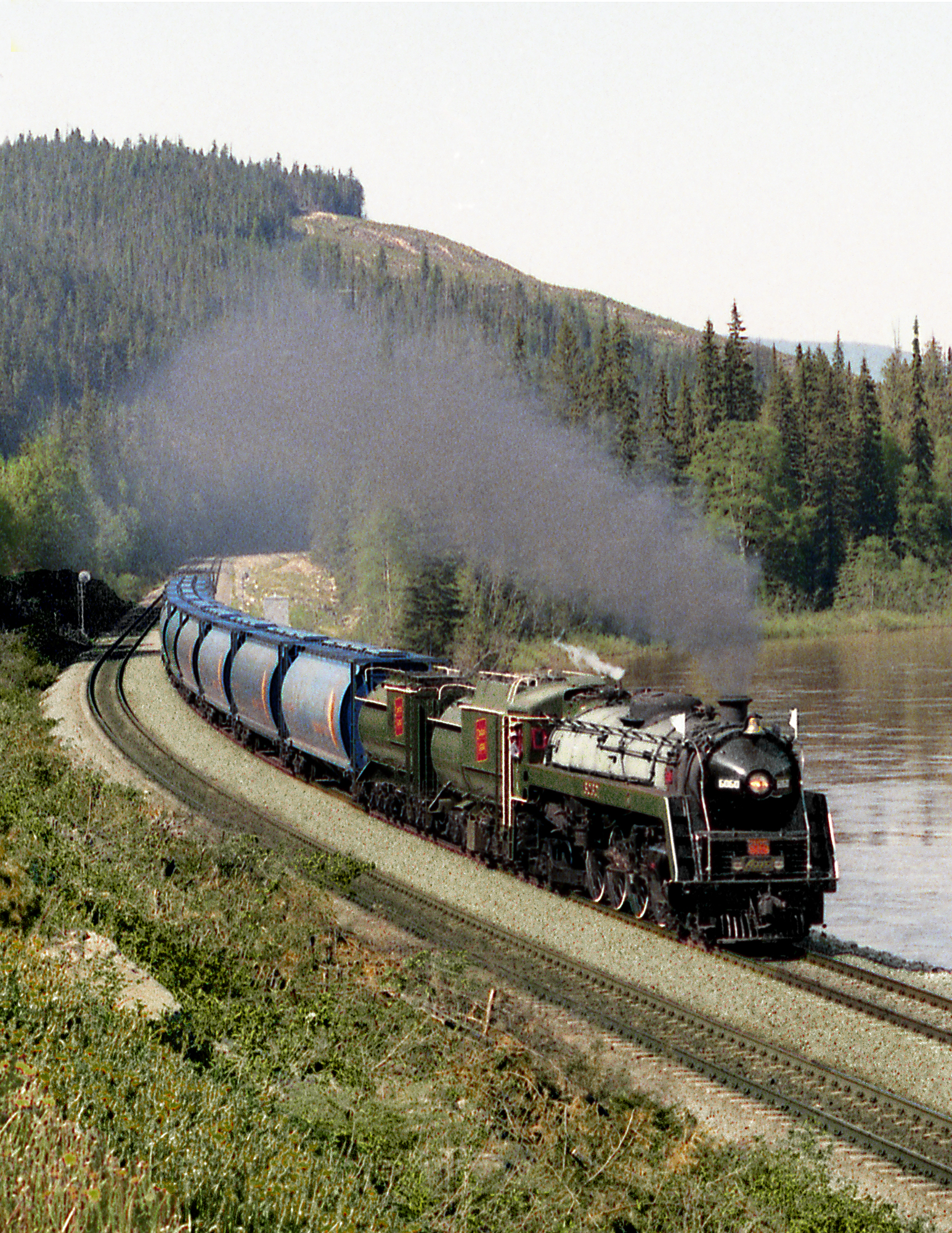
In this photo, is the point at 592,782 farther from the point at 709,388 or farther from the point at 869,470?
the point at 869,470

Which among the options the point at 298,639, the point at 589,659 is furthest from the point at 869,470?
the point at 589,659

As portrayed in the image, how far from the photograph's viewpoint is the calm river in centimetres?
2773

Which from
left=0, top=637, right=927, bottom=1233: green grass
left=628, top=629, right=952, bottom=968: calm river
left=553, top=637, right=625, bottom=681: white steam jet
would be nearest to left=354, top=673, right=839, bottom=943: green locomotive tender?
left=628, top=629, right=952, bottom=968: calm river

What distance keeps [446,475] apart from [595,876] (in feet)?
178

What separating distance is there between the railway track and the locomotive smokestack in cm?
356

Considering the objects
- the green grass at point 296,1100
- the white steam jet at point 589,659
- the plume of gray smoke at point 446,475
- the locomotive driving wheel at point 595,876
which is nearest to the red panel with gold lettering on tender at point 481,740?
the white steam jet at point 589,659

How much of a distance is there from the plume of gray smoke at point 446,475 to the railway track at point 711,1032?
8.94 metres

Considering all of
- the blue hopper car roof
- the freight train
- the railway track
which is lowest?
the railway track

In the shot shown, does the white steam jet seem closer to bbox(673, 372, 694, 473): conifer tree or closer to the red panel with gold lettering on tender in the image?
the red panel with gold lettering on tender

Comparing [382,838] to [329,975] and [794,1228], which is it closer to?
[329,975]

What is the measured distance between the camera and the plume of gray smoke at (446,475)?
112ft

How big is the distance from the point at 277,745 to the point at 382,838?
10.2m

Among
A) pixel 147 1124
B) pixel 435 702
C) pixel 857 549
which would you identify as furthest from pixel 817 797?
pixel 857 549

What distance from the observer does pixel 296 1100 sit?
12.1m
